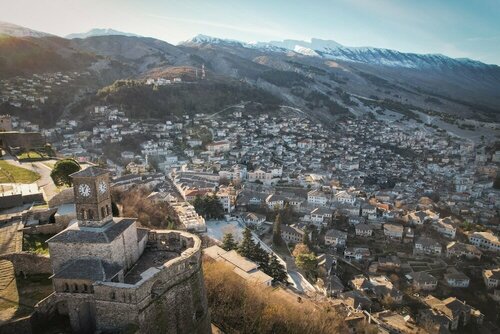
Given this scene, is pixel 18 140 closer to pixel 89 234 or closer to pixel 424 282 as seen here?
pixel 89 234

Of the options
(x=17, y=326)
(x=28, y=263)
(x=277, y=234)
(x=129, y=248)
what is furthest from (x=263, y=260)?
(x=17, y=326)

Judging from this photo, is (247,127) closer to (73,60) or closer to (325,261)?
(325,261)

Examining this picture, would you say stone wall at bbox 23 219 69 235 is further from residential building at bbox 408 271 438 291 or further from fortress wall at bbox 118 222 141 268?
residential building at bbox 408 271 438 291

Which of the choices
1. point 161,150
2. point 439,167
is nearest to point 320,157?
point 439,167

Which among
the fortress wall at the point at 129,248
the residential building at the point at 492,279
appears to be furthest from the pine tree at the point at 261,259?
the residential building at the point at 492,279

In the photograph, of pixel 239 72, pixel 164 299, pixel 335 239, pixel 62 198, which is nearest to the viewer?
pixel 164 299

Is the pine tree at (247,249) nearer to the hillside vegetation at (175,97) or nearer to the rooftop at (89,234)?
the rooftop at (89,234)
